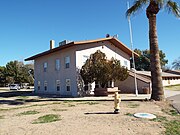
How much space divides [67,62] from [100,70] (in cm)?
499

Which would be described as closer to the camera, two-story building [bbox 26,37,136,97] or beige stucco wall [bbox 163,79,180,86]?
two-story building [bbox 26,37,136,97]

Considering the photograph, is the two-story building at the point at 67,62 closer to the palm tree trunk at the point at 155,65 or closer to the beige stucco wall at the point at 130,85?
the beige stucco wall at the point at 130,85

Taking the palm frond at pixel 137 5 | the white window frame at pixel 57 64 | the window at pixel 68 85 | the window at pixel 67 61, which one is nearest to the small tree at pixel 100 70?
the window at pixel 68 85

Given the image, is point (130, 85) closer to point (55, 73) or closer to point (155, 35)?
point (55, 73)

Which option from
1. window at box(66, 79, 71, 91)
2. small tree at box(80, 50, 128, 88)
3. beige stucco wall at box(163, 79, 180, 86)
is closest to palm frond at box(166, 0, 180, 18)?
small tree at box(80, 50, 128, 88)

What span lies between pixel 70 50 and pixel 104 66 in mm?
4927

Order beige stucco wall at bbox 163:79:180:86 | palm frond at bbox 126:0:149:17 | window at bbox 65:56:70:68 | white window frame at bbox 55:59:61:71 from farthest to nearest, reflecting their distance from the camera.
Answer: beige stucco wall at bbox 163:79:180:86 → white window frame at bbox 55:59:61:71 → window at bbox 65:56:70:68 → palm frond at bbox 126:0:149:17

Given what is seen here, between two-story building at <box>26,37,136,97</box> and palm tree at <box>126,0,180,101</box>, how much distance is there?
7802mm

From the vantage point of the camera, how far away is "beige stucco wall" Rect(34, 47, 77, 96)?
2312 cm

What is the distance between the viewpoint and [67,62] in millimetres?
24031

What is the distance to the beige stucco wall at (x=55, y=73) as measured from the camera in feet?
75.9

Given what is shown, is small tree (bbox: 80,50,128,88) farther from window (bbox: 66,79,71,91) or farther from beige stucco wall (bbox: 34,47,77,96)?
window (bbox: 66,79,71,91)

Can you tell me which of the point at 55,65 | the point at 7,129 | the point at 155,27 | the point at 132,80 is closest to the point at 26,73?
the point at 55,65

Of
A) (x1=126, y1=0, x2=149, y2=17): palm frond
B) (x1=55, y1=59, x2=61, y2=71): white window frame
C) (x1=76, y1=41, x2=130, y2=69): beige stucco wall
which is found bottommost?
Result: (x1=55, y1=59, x2=61, y2=71): white window frame
